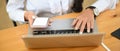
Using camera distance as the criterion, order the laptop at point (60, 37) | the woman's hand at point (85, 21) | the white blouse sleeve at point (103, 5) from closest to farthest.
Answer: the laptop at point (60, 37) → the woman's hand at point (85, 21) → the white blouse sleeve at point (103, 5)

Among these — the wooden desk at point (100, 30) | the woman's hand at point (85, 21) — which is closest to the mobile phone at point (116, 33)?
the wooden desk at point (100, 30)

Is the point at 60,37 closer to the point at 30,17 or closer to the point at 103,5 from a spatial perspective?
the point at 30,17

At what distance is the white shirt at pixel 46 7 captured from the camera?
1238mm

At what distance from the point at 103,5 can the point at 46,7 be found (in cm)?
37

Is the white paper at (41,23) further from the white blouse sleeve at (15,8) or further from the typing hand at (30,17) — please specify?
the white blouse sleeve at (15,8)

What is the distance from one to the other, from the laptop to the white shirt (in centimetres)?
30

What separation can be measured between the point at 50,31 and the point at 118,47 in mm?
330

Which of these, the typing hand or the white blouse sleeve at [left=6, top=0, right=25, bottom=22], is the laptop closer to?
the typing hand

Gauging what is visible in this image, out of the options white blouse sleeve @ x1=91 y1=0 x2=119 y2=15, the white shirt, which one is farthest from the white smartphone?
white blouse sleeve @ x1=91 y1=0 x2=119 y2=15

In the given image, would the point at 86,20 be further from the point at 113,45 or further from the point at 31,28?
the point at 31,28

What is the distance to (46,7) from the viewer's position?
4.34ft

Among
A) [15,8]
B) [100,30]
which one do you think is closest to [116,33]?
[100,30]

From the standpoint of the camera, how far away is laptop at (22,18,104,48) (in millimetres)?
842

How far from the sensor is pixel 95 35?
835 millimetres
